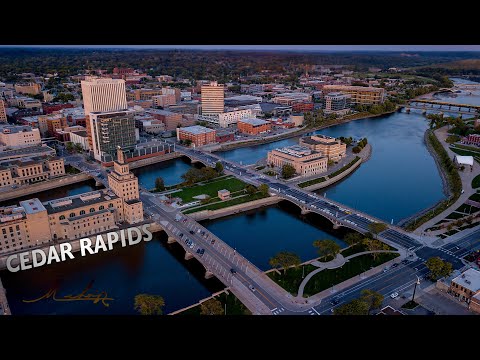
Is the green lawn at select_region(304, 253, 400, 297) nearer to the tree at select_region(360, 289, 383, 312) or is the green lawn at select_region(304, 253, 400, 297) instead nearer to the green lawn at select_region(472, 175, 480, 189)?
the tree at select_region(360, 289, 383, 312)

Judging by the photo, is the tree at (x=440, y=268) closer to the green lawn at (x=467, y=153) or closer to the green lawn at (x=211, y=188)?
the green lawn at (x=211, y=188)

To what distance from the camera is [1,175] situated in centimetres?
1973

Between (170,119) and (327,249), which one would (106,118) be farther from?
(327,249)

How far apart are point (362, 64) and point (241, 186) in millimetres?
66776

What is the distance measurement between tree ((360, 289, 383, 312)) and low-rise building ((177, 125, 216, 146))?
62.6 ft

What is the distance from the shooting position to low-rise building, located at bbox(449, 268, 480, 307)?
10.7 metres

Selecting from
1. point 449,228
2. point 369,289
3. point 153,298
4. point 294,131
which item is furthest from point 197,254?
point 294,131

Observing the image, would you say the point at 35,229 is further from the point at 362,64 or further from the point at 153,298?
the point at 362,64

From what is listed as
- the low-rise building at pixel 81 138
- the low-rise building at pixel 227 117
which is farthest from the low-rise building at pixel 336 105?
the low-rise building at pixel 81 138

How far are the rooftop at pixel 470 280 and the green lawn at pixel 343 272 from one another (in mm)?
2259

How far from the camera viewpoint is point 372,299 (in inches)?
412

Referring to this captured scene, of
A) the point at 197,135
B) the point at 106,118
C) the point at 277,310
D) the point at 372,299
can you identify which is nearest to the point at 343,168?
the point at 197,135

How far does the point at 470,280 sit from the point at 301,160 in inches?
452

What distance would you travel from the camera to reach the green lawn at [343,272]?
11625mm
